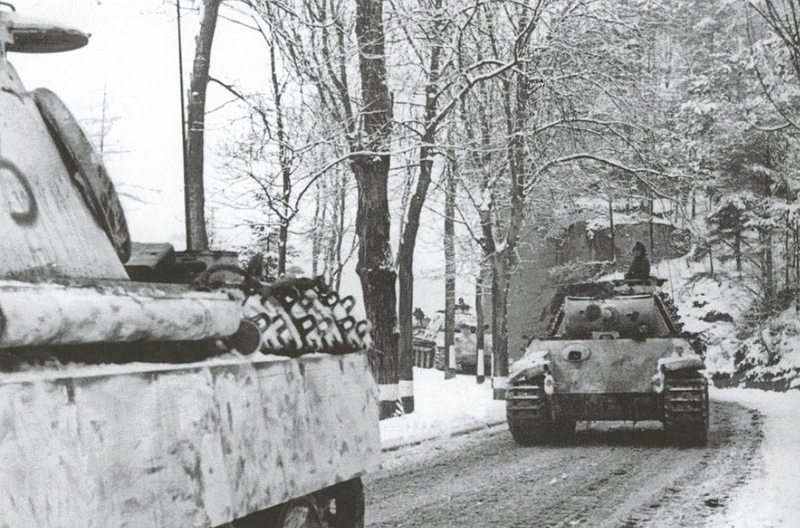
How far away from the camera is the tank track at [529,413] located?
12.9 m

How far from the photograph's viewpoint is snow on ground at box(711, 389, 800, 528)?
7682 mm

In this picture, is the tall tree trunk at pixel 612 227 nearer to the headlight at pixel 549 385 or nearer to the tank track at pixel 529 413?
the headlight at pixel 549 385

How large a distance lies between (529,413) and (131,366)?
366 inches

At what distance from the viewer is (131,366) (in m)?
3.97

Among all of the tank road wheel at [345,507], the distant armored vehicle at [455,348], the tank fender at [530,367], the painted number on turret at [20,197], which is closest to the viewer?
the painted number on turret at [20,197]

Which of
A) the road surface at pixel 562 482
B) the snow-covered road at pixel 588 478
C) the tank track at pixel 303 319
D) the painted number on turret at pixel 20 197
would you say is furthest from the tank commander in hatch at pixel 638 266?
the painted number on turret at pixel 20 197

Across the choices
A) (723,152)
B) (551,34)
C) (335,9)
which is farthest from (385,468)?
(723,152)

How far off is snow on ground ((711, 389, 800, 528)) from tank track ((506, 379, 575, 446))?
2295 millimetres

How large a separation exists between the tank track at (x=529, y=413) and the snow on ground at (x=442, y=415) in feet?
3.69

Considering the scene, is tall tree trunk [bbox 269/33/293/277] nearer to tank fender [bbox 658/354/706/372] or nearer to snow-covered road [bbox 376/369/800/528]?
snow-covered road [bbox 376/369/800/528]

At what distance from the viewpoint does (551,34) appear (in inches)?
733

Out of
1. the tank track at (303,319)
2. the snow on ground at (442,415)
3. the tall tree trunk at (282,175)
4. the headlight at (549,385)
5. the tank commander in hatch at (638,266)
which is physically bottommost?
the snow on ground at (442,415)

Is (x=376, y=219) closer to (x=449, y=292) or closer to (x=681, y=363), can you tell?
(x=681, y=363)

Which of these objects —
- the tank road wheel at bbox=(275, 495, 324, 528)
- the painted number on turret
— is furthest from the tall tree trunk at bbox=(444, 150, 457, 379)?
the painted number on turret
